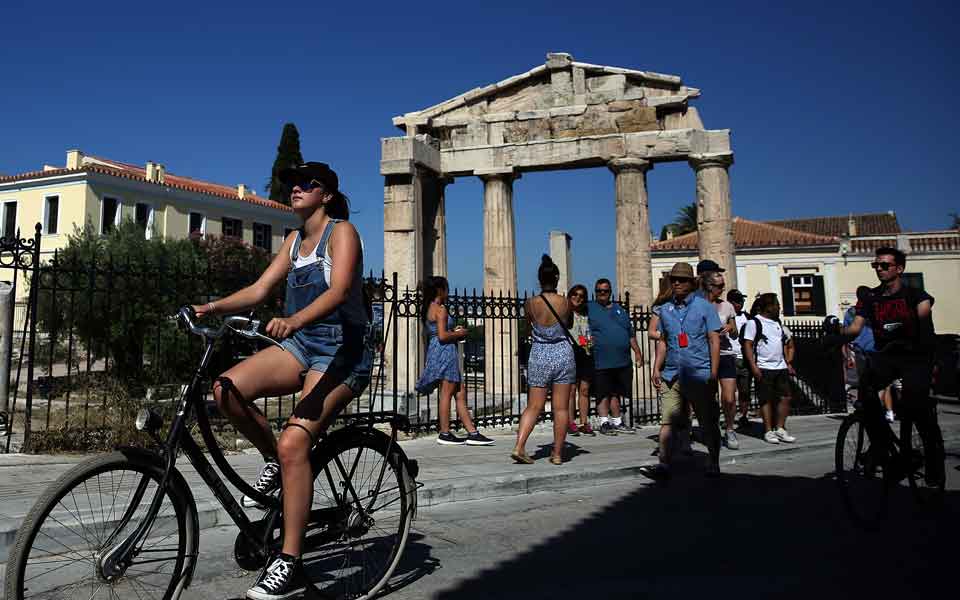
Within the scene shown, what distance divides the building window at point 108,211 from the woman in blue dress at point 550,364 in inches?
1464

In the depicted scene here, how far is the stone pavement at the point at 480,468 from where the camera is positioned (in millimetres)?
4916

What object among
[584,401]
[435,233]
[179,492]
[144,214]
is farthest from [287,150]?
[179,492]

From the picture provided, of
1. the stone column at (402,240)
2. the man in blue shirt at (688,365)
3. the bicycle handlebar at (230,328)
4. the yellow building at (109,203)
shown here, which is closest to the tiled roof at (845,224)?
the yellow building at (109,203)

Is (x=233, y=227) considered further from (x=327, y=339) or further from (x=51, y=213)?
(x=327, y=339)

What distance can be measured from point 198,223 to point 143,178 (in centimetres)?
430

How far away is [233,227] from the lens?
45.1 metres

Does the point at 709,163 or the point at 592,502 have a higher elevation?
the point at 709,163

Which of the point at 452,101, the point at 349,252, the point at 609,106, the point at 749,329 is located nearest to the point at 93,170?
the point at 452,101

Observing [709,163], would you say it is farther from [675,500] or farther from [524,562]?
[524,562]

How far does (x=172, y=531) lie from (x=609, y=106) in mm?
13726

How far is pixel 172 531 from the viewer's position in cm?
280

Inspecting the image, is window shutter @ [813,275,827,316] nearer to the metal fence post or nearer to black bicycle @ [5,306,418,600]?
the metal fence post

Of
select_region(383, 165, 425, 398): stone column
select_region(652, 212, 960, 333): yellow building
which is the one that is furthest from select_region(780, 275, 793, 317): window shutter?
select_region(383, 165, 425, 398): stone column

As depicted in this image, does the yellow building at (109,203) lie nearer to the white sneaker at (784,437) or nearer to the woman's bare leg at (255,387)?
the white sneaker at (784,437)
